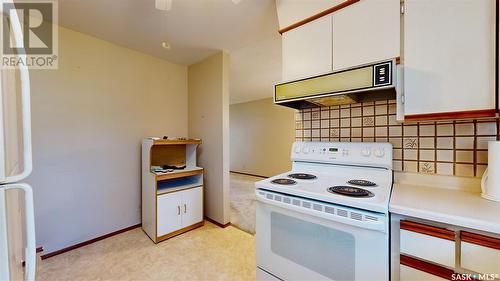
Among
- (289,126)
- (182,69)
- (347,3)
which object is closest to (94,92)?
(182,69)

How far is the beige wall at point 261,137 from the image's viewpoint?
5.51 meters

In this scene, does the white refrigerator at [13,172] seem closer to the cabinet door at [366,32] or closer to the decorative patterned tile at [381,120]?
the cabinet door at [366,32]

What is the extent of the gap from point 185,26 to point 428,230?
8.21 feet

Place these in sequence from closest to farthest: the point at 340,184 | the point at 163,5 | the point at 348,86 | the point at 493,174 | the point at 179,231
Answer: the point at 493,174, the point at 348,86, the point at 340,184, the point at 163,5, the point at 179,231

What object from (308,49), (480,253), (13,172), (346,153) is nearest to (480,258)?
(480,253)

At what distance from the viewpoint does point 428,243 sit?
0.86 meters

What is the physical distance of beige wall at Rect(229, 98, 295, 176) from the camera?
5.51 metres

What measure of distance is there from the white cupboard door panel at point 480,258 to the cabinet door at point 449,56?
0.66 meters

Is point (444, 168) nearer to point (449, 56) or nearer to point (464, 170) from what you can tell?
point (464, 170)

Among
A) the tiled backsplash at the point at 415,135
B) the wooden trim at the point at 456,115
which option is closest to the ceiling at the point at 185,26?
the tiled backsplash at the point at 415,135

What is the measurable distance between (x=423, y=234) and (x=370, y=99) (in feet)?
3.23

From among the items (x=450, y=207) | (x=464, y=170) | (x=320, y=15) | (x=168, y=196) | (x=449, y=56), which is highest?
(x=320, y=15)

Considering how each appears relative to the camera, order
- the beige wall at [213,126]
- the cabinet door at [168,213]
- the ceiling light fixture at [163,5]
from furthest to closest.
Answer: the beige wall at [213,126] → the cabinet door at [168,213] → the ceiling light fixture at [163,5]

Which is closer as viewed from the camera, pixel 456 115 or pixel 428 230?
pixel 428 230
